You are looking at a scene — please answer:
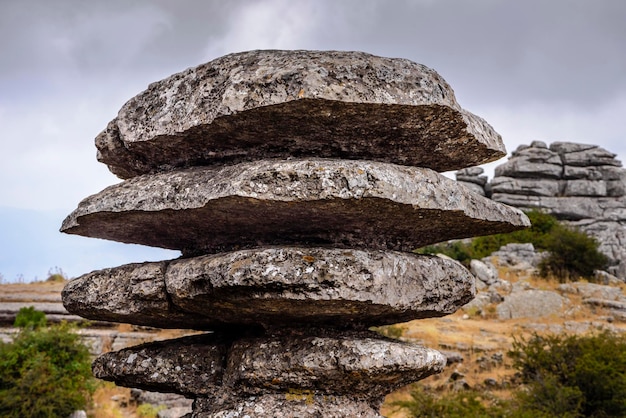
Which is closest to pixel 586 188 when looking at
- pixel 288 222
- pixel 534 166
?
pixel 534 166

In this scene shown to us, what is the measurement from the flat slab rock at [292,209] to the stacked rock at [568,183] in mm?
33158

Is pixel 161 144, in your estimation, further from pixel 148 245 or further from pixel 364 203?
pixel 364 203

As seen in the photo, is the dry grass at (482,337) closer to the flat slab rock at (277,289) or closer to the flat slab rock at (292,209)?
the flat slab rock at (277,289)

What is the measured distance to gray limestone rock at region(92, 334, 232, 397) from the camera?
152 inches

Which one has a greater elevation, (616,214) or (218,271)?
(616,214)

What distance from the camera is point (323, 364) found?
3434mm

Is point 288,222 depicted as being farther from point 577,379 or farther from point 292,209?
point 577,379

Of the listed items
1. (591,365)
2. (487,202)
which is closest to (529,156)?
(591,365)

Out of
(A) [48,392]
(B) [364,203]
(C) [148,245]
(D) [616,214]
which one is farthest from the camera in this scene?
(D) [616,214]

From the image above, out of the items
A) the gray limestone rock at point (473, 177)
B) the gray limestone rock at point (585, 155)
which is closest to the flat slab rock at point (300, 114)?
the gray limestone rock at point (473, 177)

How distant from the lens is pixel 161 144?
12.5 feet

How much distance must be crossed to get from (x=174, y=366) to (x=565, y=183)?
36832 millimetres

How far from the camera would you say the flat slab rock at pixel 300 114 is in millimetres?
3365

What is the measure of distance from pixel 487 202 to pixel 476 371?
1237 cm
